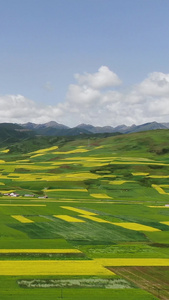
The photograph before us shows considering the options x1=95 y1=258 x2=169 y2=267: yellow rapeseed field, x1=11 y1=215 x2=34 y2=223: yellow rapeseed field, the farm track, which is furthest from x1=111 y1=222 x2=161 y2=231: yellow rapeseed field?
the farm track

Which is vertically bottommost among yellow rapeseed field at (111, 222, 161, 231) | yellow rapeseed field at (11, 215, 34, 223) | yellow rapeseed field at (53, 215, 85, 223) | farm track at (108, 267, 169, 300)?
yellow rapeseed field at (111, 222, 161, 231)

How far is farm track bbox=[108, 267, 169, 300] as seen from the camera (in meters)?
34.8

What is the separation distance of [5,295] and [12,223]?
37111 mm

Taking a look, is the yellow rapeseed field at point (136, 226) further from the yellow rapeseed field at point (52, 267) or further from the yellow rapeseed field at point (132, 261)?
the yellow rapeseed field at point (52, 267)

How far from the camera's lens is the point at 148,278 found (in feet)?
127

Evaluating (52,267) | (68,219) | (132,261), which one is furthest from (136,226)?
(52,267)

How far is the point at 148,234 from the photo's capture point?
210ft

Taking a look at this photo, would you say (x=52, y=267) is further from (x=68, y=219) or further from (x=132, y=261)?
(x=68, y=219)

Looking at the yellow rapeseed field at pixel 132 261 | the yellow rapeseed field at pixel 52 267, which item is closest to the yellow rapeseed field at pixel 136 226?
the yellow rapeseed field at pixel 132 261

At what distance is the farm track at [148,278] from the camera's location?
114ft

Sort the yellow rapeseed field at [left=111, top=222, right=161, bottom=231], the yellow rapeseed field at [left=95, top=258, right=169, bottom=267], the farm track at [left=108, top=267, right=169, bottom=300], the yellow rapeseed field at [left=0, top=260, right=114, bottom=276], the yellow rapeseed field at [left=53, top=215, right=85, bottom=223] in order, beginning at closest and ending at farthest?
the farm track at [left=108, top=267, right=169, bottom=300] → the yellow rapeseed field at [left=0, top=260, right=114, bottom=276] → the yellow rapeseed field at [left=95, top=258, right=169, bottom=267] → the yellow rapeseed field at [left=111, top=222, right=161, bottom=231] → the yellow rapeseed field at [left=53, top=215, right=85, bottom=223]

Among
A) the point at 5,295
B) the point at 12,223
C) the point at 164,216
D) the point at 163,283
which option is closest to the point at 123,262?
the point at 163,283

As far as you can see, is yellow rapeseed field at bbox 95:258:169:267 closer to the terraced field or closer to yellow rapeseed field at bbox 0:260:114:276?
the terraced field

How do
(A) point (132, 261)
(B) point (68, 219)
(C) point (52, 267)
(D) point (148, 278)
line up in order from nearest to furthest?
(D) point (148, 278) → (C) point (52, 267) → (A) point (132, 261) → (B) point (68, 219)
